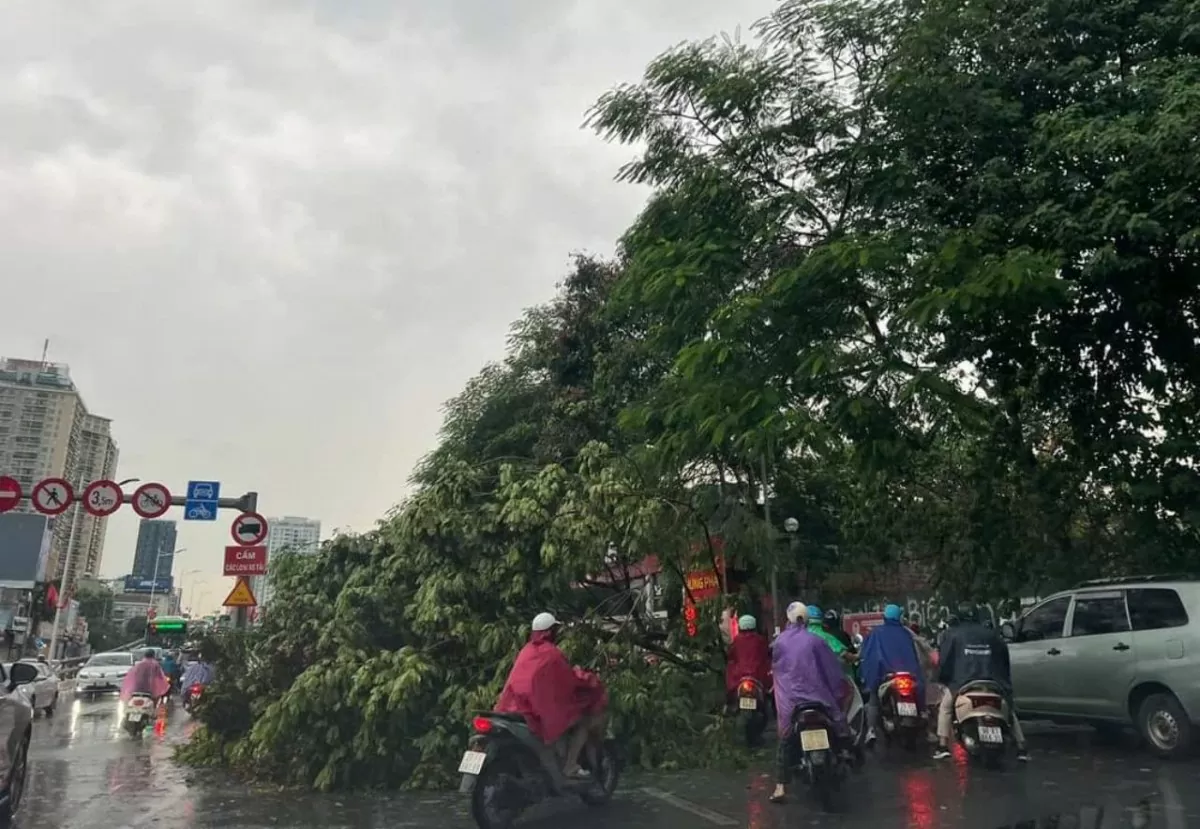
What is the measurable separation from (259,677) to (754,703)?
18.1 ft

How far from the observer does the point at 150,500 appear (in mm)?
17203

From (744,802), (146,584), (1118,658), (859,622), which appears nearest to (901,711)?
(1118,658)

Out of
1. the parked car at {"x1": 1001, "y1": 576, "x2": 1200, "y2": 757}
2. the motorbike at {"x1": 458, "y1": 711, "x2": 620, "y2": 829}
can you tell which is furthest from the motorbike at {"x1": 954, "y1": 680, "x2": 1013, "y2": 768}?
the motorbike at {"x1": 458, "y1": 711, "x2": 620, "y2": 829}

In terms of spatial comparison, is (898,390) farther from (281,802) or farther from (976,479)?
(281,802)

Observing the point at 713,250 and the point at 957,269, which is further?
the point at 713,250

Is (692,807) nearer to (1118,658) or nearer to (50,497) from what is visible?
(1118,658)

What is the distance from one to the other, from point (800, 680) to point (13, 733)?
252 inches

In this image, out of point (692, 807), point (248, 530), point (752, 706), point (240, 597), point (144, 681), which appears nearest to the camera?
point (692, 807)

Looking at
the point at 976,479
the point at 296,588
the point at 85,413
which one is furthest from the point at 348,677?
the point at 85,413

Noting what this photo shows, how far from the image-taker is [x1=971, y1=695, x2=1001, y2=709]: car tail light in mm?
9367

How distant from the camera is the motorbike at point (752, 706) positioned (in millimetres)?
10758

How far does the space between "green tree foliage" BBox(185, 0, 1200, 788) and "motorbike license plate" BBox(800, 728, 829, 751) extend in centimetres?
266

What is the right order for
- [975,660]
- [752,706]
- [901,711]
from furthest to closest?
[752,706] < [901,711] < [975,660]

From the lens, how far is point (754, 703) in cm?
1072
